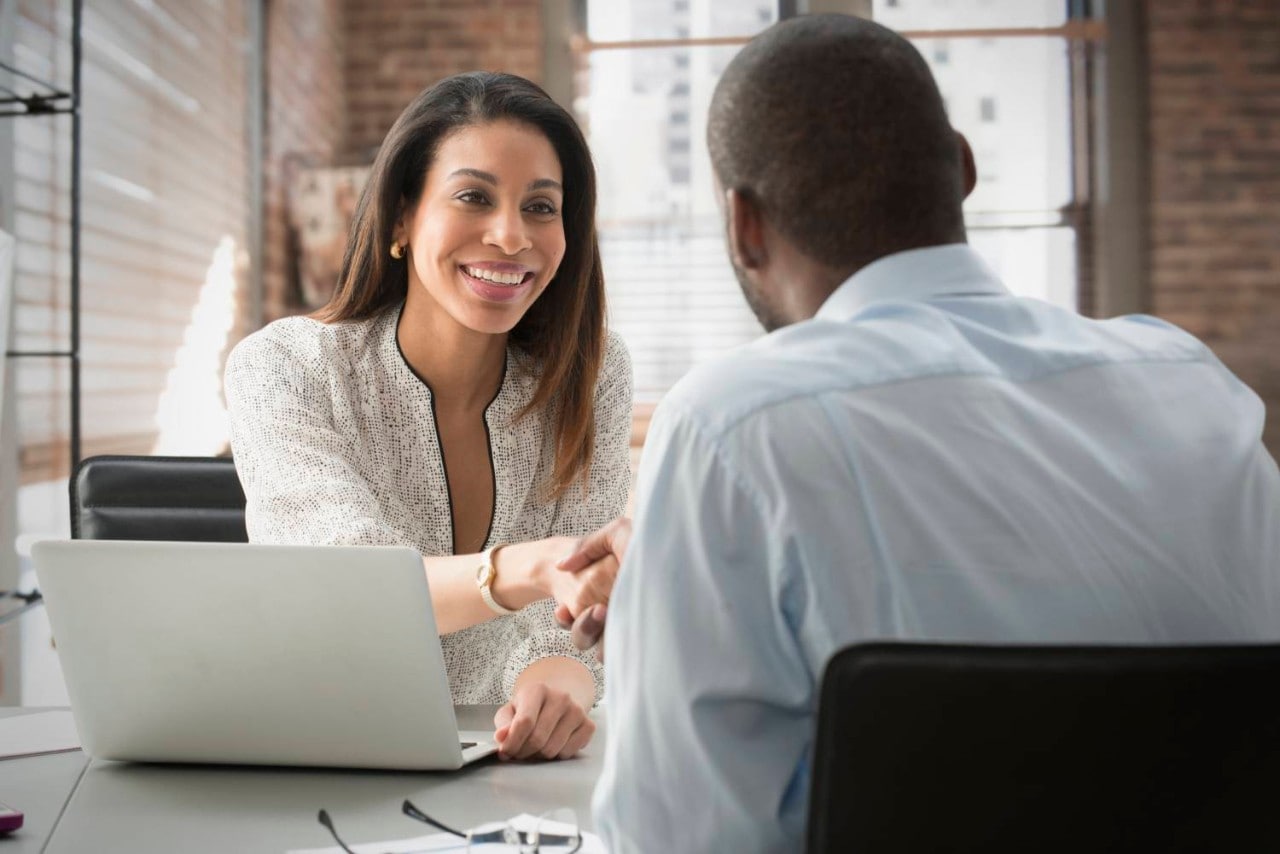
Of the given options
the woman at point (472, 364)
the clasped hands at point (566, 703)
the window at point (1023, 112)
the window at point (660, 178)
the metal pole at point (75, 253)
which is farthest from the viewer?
the window at point (660, 178)

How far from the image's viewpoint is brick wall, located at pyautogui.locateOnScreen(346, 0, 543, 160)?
4688 millimetres

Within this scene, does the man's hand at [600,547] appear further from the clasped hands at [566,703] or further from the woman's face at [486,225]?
the woman's face at [486,225]

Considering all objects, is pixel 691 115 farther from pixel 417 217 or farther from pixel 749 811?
pixel 749 811

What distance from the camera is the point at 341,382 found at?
168 cm

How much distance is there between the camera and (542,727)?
3.79ft

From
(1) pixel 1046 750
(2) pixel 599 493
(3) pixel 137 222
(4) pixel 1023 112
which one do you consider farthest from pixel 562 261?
(4) pixel 1023 112

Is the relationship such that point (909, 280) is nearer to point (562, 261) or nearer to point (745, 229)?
point (745, 229)

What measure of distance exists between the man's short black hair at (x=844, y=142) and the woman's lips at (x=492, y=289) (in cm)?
98

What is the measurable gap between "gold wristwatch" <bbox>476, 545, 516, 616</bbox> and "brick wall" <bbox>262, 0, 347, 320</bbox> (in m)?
3.18

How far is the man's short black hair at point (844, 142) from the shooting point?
757 mm

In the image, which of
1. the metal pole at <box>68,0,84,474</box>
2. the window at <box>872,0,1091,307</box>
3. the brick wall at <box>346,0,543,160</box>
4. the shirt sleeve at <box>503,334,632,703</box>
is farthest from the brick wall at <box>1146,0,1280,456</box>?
the metal pole at <box>68,0,84,474</box>

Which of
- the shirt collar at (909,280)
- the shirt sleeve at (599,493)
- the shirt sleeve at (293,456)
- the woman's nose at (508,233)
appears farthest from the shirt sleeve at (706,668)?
the woman's nose at (508,233)

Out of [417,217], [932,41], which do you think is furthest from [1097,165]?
[417,217]

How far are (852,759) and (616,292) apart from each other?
428 centimetres
